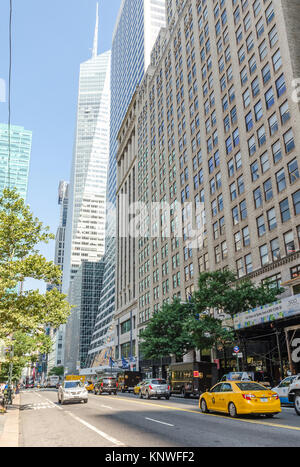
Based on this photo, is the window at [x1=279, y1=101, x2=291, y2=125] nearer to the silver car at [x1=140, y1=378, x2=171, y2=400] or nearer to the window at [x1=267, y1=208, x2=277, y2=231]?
the window at [x1=267, y1=208, x2=277, y2=231]

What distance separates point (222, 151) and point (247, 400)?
119 ft

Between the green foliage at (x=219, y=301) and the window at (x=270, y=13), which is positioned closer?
the green foliage at (x=219, y=301)

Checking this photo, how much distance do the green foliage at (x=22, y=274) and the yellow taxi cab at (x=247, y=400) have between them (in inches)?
445

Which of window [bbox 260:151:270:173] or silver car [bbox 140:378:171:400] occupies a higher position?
window [bbox 260:151:270:173]

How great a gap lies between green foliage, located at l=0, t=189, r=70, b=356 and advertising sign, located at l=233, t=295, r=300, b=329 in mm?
13581

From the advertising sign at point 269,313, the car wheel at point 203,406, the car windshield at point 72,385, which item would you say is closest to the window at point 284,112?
the advertising sign at point 269,313

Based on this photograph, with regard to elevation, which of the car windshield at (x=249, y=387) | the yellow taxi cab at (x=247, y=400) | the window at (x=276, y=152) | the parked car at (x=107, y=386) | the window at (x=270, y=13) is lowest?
the parked car at (x=107, y=386)

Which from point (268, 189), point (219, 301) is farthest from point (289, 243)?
point (219, 301)

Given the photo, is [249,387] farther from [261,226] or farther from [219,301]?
[261,226]

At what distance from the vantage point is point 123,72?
472ft

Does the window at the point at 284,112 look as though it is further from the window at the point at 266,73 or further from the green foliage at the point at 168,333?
the green foliage at the point at 168,333

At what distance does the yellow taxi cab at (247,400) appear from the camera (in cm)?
1361

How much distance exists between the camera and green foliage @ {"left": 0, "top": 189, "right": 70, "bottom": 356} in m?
21.0

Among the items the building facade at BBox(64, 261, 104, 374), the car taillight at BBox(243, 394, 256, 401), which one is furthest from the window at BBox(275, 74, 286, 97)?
the building facade at BBox(64, 261, 104, 374)
